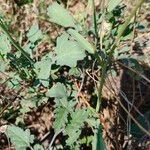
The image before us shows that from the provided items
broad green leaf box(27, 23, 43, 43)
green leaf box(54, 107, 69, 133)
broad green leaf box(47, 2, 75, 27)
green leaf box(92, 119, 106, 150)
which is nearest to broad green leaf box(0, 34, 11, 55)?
broad green leaf box(27, 23, 43, 43)

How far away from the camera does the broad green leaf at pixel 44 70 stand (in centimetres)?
132

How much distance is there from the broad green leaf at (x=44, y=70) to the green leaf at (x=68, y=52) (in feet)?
0.13

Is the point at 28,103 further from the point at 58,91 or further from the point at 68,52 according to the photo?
the point at 68,52

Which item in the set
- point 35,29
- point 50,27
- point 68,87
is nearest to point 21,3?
point 50,27

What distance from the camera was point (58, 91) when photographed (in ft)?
4.43

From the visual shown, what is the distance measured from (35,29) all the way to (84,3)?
0.75 m

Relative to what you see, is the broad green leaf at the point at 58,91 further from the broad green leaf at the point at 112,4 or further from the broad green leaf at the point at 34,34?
the broad green leaf at the point at 112,4

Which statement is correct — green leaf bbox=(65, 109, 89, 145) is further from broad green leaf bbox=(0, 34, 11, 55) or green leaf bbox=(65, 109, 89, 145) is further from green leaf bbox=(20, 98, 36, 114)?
broad green leaf bbox=(0, 34, 11, 55)

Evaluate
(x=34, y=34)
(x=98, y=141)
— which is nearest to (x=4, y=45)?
(x=34, y=34)

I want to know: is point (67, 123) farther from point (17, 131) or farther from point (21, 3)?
point (21, 3)

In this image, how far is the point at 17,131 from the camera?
1341 mm

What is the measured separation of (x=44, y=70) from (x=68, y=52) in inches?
4.4

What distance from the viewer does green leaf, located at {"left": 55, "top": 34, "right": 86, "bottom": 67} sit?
1.26 metres

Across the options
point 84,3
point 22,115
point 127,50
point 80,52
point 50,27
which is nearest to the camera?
point 80,52
